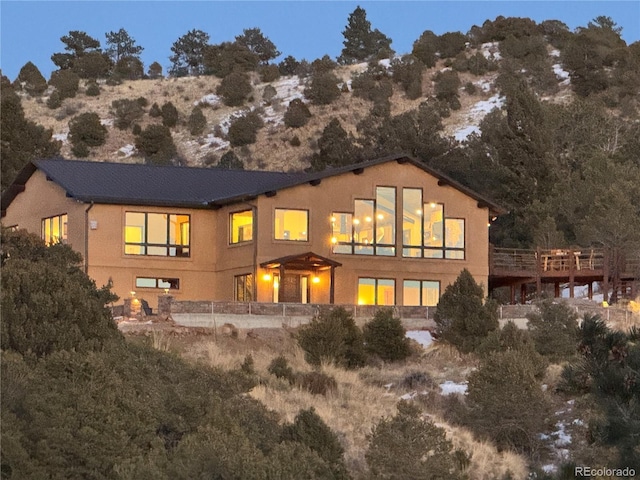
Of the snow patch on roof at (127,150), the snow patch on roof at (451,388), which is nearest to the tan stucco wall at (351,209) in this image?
the snow patch on roof at (451,388)

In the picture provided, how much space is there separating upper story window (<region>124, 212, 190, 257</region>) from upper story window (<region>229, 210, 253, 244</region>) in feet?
4.58

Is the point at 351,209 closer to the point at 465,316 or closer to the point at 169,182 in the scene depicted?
the point at 169,182

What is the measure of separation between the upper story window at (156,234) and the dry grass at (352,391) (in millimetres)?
7347

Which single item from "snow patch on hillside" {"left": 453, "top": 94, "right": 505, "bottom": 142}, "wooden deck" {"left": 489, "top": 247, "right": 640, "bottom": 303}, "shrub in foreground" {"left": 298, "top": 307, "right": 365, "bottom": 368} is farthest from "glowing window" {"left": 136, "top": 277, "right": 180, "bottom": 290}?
"snow patch on hillside" {"left": 453, "top": 94, "right": 505, "bottom": 142}

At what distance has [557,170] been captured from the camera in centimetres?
5762

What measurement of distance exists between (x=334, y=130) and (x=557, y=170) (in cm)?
1552

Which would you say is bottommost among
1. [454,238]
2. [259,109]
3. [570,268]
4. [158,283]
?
[158,283]

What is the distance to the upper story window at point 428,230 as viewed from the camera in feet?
152

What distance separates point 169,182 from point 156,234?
8.72ft

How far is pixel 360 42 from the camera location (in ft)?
346

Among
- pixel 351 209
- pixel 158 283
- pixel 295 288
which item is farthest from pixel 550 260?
pixel 158 283

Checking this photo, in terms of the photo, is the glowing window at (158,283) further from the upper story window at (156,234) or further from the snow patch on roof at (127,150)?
the snow patch on roof at (127,150)

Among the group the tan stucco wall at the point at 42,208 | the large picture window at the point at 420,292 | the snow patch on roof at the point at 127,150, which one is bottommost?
the large picture window at the point at 420,292

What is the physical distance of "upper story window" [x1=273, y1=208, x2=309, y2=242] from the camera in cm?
4500
